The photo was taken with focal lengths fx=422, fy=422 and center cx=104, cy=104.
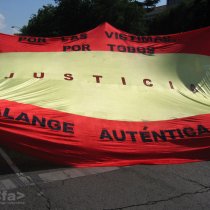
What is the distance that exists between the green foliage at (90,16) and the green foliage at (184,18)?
131 inches

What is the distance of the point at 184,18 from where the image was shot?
4616cm

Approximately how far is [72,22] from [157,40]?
138ft

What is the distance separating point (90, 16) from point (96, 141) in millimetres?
44873

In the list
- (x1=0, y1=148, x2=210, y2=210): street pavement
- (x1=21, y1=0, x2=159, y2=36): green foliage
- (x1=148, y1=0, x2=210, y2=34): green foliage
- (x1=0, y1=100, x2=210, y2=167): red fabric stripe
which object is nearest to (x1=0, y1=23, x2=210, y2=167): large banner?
(x1=0, y1=100, x2=210, y2=167): red fabric stripe

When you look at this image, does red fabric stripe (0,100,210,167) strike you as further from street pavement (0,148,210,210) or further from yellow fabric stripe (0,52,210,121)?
yellow fabric stripe (0,52,210,121)

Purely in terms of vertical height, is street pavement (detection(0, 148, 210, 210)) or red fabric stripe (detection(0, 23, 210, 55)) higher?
red fabric stripe (detection(0, 23, 210, 55))

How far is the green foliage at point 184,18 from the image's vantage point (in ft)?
134

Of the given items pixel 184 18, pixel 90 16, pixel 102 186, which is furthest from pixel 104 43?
pixel 90 16

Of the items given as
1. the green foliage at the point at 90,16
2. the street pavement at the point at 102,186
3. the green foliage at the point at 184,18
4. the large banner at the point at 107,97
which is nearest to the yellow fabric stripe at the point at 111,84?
the large banner at the point at 107,97

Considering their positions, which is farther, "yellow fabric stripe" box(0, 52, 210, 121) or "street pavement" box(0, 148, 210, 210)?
"yellow fabric stripe" box(0, 52, 210, 121)

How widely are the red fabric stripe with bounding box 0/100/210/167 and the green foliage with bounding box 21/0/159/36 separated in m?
40.4

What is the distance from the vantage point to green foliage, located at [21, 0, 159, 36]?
47.0 meters

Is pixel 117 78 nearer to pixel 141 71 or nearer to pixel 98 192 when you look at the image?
pixel 141 71

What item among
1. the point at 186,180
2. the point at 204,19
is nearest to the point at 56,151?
the point at 186,180
